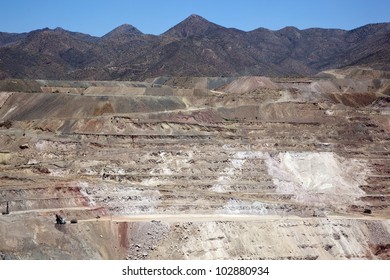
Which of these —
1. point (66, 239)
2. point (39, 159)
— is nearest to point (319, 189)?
point (39, 159)

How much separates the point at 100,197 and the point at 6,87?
233 feet

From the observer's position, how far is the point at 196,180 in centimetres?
5819

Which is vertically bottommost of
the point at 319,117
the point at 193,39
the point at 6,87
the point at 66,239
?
the point at 66,239

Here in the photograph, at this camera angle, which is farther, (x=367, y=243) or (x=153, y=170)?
(x=153, y=170)

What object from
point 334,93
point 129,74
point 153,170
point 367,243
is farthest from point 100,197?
point 129,74

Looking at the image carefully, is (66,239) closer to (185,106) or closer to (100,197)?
(100,197)

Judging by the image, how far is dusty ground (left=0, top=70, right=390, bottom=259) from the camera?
139ft

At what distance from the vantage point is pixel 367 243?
48.8m

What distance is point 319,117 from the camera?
81.2m

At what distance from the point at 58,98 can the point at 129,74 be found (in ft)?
269

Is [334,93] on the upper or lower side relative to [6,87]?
lower

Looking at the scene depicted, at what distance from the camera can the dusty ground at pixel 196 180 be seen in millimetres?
42438
